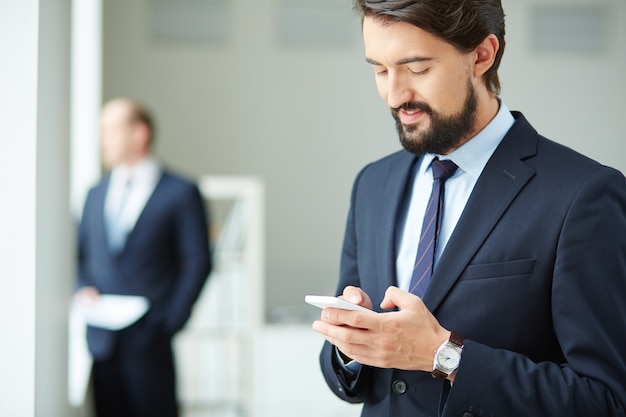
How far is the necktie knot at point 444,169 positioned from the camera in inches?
59.4

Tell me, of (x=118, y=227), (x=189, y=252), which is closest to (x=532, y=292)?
(x=189, y=252)

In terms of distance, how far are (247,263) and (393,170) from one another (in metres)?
2.99

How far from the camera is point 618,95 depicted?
2326mm

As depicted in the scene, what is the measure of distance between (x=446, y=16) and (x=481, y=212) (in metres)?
0.35

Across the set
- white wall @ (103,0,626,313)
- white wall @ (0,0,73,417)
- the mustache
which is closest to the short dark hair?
the mustache

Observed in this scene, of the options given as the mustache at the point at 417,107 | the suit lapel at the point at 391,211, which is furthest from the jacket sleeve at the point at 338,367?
the mustache at the point at 417,107

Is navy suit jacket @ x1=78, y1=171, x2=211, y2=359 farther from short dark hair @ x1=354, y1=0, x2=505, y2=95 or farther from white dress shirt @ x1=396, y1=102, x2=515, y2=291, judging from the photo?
short dark hair @ x1=354, y1=0, x2=505, y2=95

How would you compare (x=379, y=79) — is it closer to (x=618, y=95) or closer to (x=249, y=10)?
(x=618, y=95)

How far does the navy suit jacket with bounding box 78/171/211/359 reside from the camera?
3.55 metres

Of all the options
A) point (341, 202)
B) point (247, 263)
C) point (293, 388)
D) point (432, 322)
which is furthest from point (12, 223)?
point (341, 202)

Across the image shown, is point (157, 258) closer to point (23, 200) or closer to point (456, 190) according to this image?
point (23, 200)

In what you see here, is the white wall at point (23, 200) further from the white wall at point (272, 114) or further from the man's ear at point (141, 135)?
the white wall at point (272, 114)

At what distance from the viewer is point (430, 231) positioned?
4.84ft

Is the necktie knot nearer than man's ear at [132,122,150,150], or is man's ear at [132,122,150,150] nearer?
the necktie knot
